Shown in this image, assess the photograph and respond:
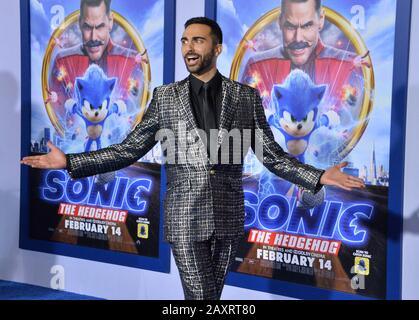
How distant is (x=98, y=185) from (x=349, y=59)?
6.70ft

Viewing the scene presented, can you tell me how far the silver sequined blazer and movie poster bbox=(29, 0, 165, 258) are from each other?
4.98 ft

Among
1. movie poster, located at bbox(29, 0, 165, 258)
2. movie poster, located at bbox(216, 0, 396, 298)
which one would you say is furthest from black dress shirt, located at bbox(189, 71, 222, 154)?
movie poster, located at bbox(29, 0, 165, 258)

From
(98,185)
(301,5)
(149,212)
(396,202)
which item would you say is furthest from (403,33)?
(98,185)

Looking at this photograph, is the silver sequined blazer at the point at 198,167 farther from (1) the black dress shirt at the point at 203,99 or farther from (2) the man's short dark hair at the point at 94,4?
(2) the man's short dark hair at the point at 94,4

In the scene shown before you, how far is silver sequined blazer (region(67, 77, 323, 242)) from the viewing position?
9.50 ft

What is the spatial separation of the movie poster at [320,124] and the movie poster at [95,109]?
0.66m

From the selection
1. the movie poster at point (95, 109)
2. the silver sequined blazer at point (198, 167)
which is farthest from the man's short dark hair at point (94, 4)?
the silver sequined blazer at point (198, 167)

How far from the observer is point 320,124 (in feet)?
13.1

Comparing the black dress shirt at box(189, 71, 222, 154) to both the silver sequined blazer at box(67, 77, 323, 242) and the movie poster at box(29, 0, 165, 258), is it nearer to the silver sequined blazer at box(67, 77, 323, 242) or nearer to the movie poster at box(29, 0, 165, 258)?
the silver sequined blazer at box(67, 77, 323, 242)

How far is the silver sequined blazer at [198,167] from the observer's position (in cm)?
290
